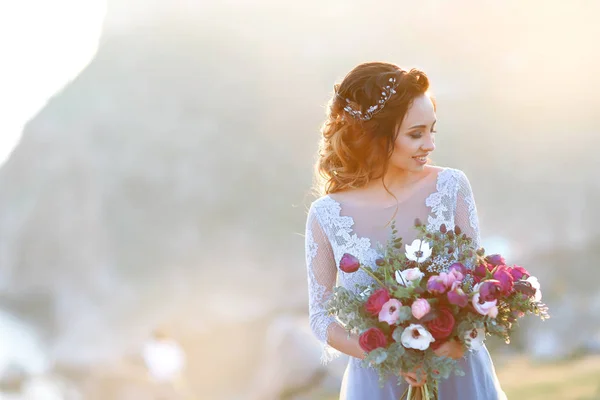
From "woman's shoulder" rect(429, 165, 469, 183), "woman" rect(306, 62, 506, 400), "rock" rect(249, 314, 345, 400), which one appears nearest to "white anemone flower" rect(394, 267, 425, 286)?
"woman" rect(306, 62, 506, 400)

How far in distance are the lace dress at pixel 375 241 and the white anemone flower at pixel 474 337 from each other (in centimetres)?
37

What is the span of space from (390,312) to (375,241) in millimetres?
545

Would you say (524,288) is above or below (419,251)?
below

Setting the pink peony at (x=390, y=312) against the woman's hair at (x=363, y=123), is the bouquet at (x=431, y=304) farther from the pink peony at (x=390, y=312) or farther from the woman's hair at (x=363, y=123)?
the woman's hair at (x=363, y=123)

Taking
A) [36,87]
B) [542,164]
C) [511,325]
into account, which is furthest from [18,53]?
[511,325]

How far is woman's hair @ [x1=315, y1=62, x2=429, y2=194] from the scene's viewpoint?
250cm

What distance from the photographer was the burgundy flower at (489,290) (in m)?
2.03

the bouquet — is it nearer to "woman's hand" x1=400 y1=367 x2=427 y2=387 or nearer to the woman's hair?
"woman's hand" x1=400 y1=367 x2=427 y2=387

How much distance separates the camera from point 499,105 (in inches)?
381

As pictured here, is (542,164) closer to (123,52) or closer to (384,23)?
(384,23)

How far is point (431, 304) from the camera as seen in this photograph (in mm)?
2049

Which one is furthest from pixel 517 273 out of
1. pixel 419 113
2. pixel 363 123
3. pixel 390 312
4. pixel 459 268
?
pixel 363 123

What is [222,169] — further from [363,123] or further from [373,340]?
[373,340]

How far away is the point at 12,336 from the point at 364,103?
8239 mm
